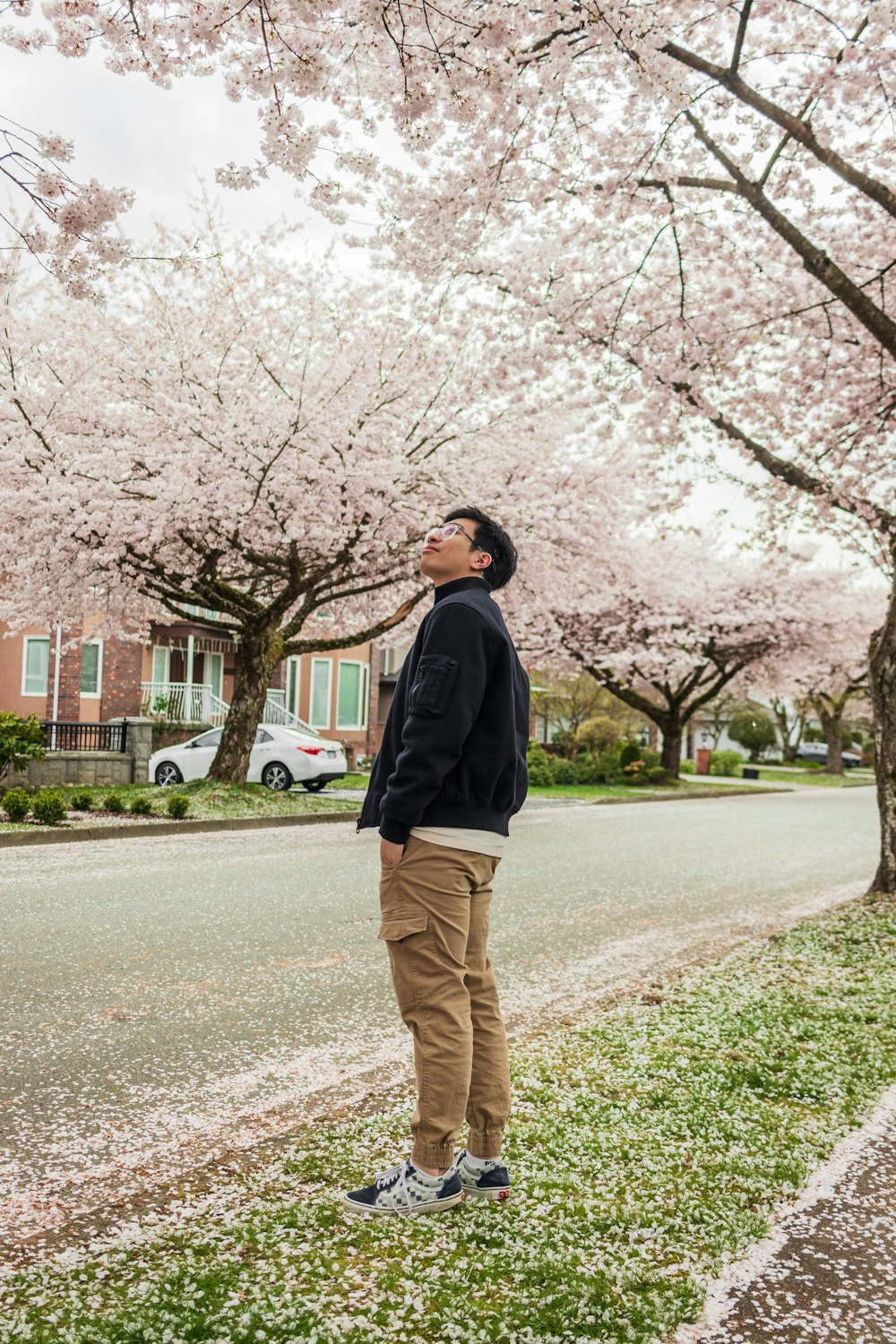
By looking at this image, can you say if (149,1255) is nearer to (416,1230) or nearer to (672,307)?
(416,1230)

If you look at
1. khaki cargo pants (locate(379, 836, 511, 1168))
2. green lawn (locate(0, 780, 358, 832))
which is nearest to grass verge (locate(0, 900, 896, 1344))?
khaki cargo pants (locate(379, 836, 511, 1168))

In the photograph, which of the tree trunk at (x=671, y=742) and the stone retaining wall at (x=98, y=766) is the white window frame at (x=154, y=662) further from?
Result: the tree trunk at (x=671, y=742)

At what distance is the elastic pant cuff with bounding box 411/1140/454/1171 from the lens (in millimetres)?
3035

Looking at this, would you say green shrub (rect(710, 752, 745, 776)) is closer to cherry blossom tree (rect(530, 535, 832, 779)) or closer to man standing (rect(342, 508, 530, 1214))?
cherry blossom tree (rect(530, 535, 832, 779))

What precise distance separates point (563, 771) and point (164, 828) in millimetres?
18224

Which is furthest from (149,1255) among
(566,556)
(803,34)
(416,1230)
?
(566,556)

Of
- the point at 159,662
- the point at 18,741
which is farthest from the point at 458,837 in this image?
the point at 159,662

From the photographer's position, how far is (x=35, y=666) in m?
29.9

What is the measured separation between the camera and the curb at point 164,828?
41.3 feet

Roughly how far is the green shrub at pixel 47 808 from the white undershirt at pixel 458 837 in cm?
1148

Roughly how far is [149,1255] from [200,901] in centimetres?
603

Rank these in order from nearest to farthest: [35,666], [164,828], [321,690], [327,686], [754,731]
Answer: [164,828] < [35,666] < [321,690] < [327,686] < [754,731]

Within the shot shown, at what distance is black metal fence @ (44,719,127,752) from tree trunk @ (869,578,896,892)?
14.6 m

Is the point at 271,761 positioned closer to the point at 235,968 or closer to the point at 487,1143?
the point at 235,968
